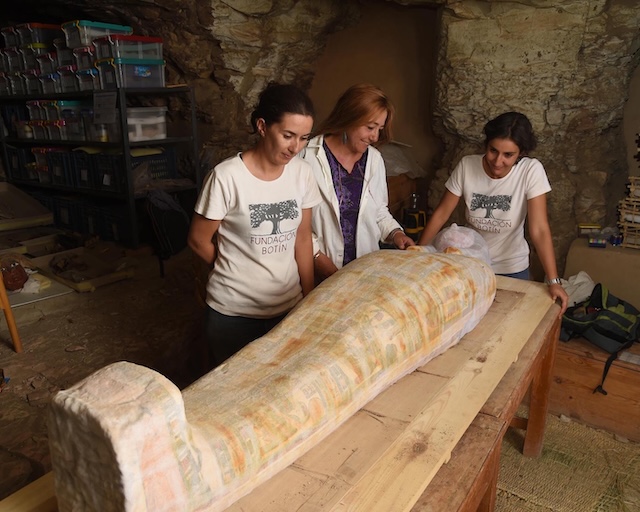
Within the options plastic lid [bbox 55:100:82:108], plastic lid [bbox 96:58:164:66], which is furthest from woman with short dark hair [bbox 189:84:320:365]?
plastic lid [bbox 55:100:82:108]

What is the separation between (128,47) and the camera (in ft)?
13.0

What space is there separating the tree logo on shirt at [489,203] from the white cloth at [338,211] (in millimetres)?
387

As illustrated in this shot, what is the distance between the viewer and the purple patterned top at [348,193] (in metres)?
1.87

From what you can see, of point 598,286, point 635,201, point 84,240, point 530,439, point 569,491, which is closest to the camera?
point 569,491

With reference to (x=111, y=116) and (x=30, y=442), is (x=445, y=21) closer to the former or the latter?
(x=111, y=116)

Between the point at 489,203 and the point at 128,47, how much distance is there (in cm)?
318

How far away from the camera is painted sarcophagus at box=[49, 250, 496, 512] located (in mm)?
753

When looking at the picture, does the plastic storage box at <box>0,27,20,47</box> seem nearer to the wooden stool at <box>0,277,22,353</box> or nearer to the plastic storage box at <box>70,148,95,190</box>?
the plastic storage box at <box>70,148,95,190</box>

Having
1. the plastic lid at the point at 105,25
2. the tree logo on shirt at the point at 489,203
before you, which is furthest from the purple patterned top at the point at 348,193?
the plastic lid at the point at 105,25

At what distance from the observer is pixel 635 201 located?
2818 mm

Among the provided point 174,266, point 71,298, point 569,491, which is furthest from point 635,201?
point 71,298

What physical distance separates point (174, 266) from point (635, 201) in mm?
3175

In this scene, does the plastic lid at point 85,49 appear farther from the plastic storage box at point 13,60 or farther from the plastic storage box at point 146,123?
the plastic storage box at point 13,60

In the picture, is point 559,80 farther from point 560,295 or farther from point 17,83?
point 17,83
